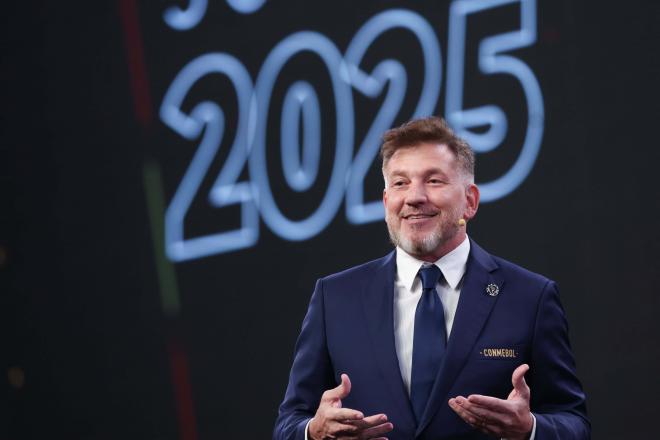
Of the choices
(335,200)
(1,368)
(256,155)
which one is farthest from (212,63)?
(1,368)

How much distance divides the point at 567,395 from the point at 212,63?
214 centimetres

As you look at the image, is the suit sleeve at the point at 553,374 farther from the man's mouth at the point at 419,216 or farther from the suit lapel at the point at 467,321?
the man's mouth at the point at 419,216

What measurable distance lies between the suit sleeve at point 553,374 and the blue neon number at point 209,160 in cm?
172

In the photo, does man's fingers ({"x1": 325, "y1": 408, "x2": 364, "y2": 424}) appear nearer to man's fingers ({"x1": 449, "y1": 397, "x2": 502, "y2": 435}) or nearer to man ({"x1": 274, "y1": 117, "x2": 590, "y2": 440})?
man ({"x1": 274, "y1": 117, "x2": 590, "y2": 440})

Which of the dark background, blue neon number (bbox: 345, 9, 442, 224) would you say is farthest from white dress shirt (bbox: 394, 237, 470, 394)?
blue neon number (bbox: 345, 9, 442, 224)

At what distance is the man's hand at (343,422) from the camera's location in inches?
75.0

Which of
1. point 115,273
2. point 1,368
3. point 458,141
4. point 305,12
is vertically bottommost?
point 1,368

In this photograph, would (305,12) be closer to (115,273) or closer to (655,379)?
(115,273)

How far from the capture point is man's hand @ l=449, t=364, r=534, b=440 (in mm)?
1881

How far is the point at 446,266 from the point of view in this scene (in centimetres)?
221

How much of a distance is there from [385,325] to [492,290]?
0.78 ft

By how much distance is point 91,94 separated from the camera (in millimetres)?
4020

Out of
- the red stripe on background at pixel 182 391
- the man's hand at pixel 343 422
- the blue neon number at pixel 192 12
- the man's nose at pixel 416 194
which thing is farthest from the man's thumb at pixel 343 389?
the blue neon number at pixel 192 12

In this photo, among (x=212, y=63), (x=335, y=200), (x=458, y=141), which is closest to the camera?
(x=458, y=141)
